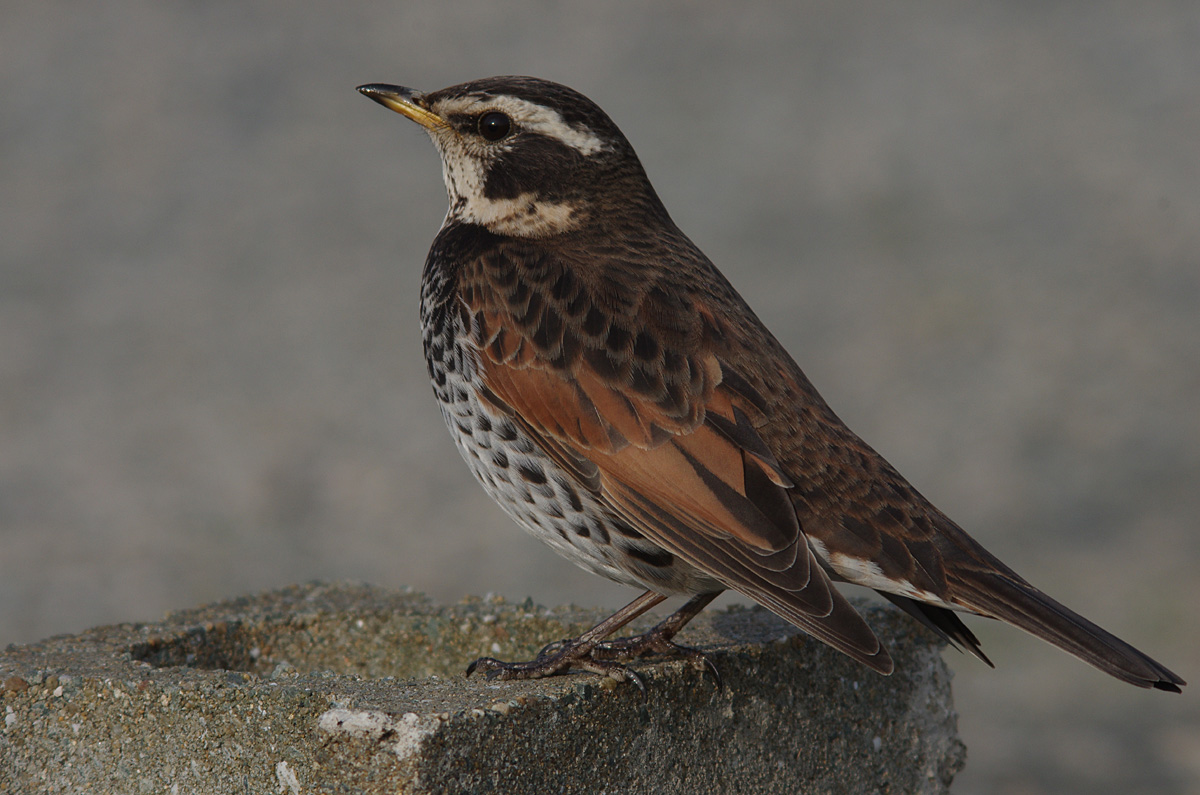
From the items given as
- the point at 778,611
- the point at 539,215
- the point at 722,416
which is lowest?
the point at 778,611

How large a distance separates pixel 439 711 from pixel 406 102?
2908 millimetres

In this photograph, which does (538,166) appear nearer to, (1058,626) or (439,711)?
(439,711)

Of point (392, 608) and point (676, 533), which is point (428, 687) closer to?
point (676, 533)

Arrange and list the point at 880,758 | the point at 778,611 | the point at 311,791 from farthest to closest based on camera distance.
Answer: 1. the point at 880,758
2. the point at 778,611
3. the point at 311,791

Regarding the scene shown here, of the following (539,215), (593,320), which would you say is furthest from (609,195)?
(593,320)

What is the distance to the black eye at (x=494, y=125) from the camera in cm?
586

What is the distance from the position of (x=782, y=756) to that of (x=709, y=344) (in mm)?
1570

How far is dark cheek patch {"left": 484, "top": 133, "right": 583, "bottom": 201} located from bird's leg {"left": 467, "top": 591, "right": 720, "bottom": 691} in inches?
69.1

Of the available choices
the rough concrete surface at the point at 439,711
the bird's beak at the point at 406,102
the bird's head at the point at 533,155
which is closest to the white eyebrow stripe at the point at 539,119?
the bird's head at the point at 533,155

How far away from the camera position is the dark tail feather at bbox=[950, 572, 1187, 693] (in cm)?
460

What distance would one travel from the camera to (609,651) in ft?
17.0

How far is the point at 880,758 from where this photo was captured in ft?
18.4

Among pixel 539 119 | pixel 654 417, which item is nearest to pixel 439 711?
pixel 654 417

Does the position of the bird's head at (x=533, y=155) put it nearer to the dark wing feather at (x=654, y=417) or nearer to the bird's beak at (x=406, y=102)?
the bird's beak at (x=406, y=102)
